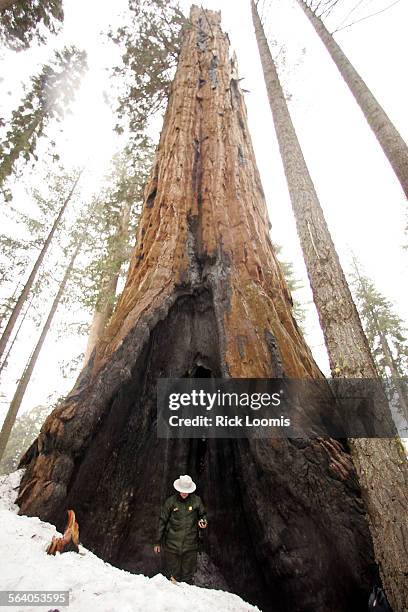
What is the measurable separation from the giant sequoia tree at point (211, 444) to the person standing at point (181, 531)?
0.35m

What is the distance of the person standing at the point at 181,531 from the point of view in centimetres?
367

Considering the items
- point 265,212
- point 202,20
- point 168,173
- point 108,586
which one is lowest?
point 108,586

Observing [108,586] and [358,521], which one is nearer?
[108,586]

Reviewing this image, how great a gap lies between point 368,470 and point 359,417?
52 cm

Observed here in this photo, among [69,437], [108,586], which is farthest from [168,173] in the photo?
[108,586]

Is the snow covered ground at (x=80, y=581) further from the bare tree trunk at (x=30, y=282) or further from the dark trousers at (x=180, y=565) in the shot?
the bare tree trunk at (x=30, y=282)

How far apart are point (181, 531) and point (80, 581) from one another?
1323 mm

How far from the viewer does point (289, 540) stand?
10.4 feet

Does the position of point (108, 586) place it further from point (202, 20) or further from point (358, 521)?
point (202, 20)

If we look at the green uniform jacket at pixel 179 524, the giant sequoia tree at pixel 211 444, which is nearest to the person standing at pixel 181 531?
the green uniform jacket at pixel 179 524

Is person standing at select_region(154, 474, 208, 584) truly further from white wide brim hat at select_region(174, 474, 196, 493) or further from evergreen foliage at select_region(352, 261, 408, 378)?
evergreen foliage at select_region(352, 261, 408, 378)

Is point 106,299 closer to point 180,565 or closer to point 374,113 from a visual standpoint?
point 180,565

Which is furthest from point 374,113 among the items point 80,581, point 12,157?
point 12,157

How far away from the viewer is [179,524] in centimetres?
373
